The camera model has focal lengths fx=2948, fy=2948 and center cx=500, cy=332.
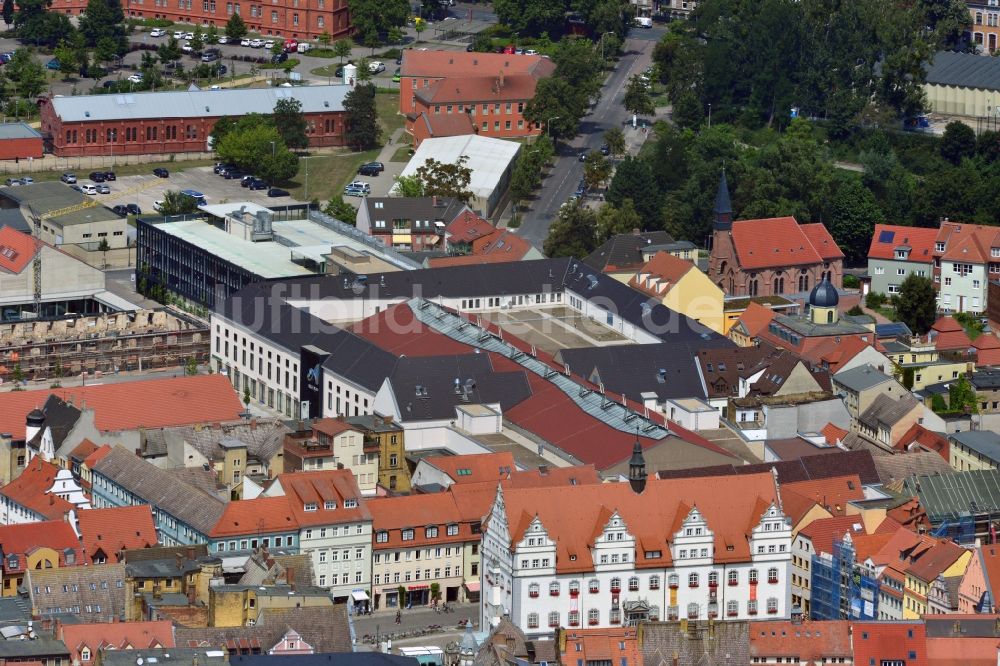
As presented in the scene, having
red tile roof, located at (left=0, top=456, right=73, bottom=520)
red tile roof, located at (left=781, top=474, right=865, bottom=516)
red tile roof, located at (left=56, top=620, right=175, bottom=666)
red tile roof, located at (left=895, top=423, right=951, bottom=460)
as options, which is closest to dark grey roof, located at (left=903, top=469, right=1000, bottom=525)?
red tile roof, located at (left=781, top=474, right=865, bottom=516)

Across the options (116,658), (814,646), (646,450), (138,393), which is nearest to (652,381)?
(646,450)

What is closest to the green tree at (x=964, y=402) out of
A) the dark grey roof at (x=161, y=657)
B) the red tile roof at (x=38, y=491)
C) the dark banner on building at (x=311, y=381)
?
the dark banner on building at (x=311, y=381)

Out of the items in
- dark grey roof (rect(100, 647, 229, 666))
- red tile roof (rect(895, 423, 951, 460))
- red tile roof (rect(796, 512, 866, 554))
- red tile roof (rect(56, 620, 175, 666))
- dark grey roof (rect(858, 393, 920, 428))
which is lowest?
red tile roof (rect(895, 423, 951, 460))

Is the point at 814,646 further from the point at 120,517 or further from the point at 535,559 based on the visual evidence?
the point at 120,517

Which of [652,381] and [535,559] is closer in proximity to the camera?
[535,559]

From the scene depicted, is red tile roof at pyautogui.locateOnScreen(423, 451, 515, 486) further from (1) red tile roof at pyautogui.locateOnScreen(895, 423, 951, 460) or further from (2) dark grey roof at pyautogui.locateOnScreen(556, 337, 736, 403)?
(1) red tile roof at pyautogui.locateOnScreen(895, 423, 951, 460)

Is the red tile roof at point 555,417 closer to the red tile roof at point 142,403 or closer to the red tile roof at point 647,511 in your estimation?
the red tile roof at point 142,403

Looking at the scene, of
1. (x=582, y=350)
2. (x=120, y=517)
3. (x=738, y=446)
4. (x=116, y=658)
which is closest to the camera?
(x=116, y=658)
